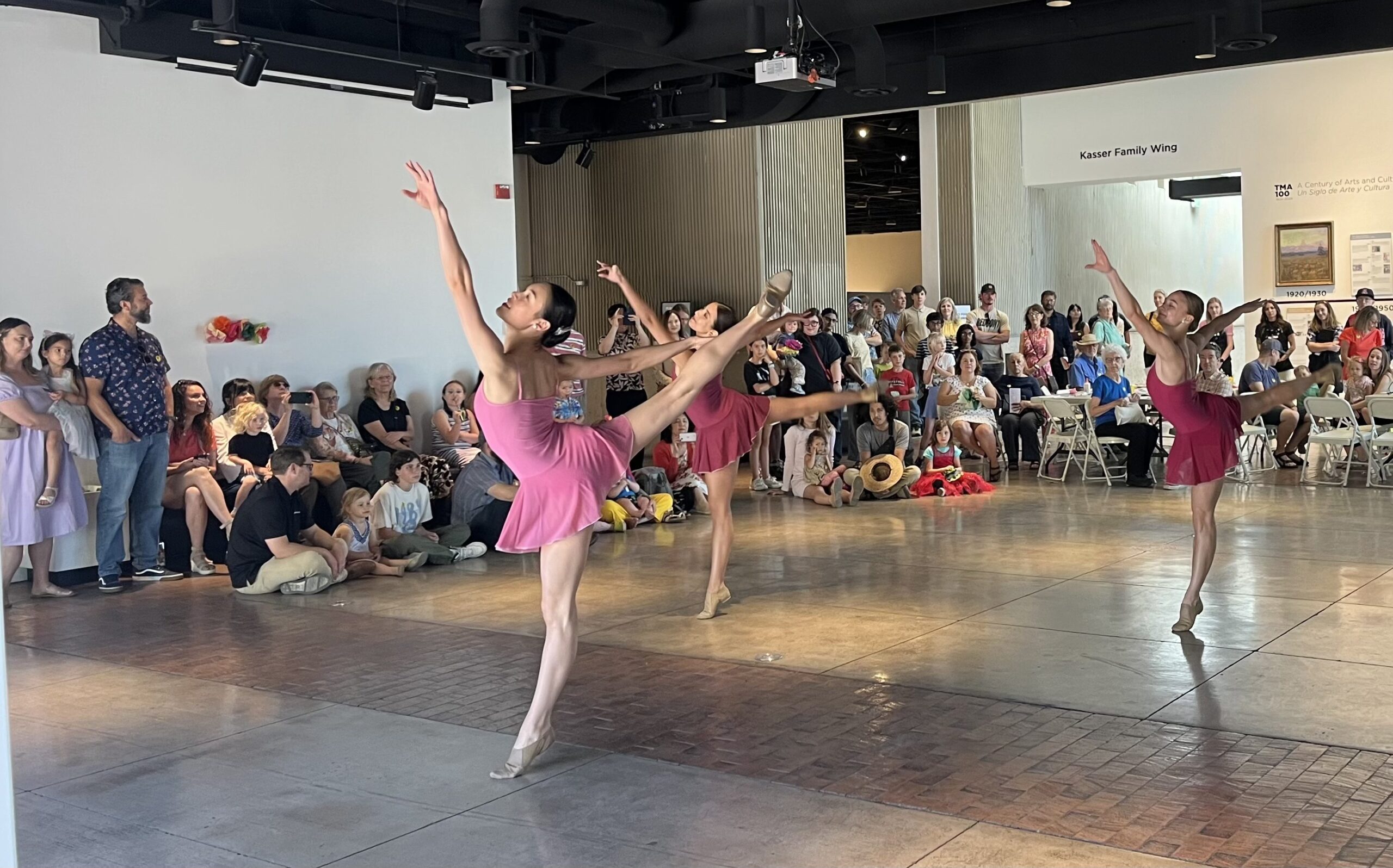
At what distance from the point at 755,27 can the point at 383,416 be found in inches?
159

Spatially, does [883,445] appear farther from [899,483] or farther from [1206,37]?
[1206,37]

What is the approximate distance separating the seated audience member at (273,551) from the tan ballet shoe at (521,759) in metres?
3.85

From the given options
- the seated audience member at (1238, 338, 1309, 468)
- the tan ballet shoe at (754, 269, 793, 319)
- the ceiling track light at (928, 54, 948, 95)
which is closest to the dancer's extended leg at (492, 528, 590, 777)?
the tan ballet shoe at (754, 269, 793, 319)

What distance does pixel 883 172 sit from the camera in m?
27.9

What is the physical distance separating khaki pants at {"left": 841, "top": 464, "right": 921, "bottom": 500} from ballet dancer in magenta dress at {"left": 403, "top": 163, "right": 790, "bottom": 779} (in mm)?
7447

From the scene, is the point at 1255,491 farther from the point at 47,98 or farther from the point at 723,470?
the point at 47,98

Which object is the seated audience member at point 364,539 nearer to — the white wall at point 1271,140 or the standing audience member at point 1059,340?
the standing audience member at point 1059,340

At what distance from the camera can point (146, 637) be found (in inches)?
279

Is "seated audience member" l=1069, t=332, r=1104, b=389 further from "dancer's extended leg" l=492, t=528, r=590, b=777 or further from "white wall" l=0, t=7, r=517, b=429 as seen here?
"dancer's extended leg" l=492, t=528, r=590, b=777

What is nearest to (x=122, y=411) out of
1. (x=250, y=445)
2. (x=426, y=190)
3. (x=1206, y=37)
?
(x=250, y=445)

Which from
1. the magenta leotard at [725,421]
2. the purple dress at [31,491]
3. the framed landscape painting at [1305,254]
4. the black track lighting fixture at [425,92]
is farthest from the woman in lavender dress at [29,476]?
the framed landscape painting at [1305,254]

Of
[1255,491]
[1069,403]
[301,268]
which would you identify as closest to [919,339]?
[1069,403]

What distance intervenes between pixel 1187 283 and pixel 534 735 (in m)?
22.7

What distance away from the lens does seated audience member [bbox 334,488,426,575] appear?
28.3 feet
